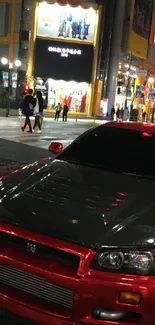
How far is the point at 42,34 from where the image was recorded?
3953 cm

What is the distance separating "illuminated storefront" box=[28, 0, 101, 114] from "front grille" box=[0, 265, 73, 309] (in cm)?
3787

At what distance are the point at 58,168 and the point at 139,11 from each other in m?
43.9

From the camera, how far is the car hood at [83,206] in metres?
3.11

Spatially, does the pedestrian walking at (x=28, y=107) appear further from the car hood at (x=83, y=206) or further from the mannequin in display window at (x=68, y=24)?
the mannequin in display window at (x=68, y=24)

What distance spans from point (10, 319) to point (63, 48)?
37768 millimetres

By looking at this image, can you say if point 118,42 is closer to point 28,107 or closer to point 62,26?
point 62,26

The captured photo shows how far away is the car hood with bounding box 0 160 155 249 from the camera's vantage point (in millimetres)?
3107

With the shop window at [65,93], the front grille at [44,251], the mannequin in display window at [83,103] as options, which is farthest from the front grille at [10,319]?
the mannequin in display window at [83,103]

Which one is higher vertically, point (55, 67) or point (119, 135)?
point (55, 67)

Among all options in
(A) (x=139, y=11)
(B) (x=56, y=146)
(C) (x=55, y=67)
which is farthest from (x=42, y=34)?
(B) (x=56, y=146)

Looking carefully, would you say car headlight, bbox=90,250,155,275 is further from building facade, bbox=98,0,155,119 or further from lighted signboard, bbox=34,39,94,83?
building facade, bbox=98,0,155,119

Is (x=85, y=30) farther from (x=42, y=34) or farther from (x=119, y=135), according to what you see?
(x=119, y=135)

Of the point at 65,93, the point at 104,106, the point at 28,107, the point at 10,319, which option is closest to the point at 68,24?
the point at 65,93

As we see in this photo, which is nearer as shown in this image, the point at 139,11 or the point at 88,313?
the point at 88,313
